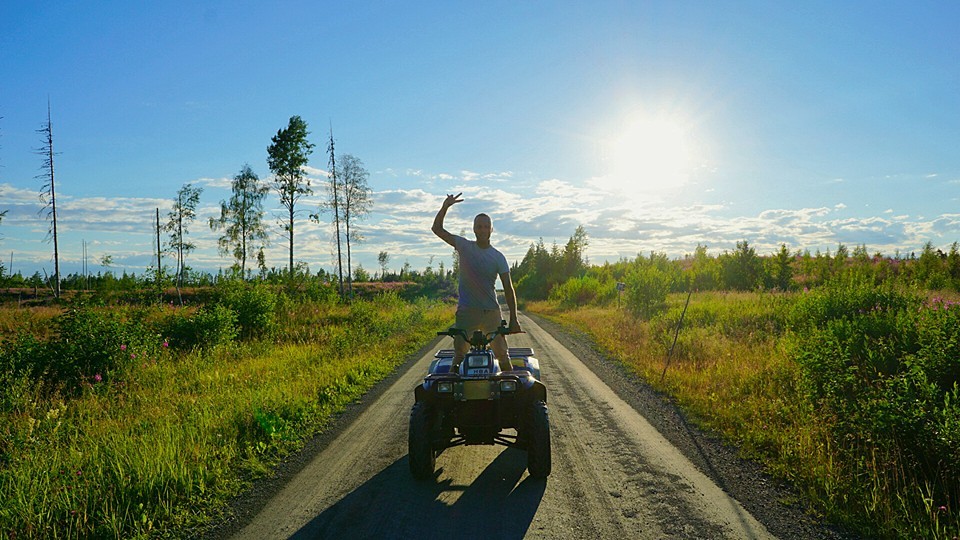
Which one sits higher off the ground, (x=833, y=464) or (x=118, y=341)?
(x=118, y=341)

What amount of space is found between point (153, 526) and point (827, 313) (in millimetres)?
17177

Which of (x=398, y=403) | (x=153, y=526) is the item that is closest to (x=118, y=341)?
(x=398, y=403)

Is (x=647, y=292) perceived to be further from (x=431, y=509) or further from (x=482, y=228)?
(x=431, y=509)

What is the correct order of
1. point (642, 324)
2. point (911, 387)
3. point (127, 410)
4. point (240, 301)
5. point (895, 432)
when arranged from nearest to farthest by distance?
1. point (895, 432)
2. point (911, 387)
3. point (127, 410)
4. point (240, 301)
5. point (642, 324)

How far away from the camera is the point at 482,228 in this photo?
5.51 metres

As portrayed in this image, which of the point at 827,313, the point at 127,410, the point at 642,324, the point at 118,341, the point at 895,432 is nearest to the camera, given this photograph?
the point at 895,432

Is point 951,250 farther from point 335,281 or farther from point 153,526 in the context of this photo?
point 153,526

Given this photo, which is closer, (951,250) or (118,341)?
(118,341)

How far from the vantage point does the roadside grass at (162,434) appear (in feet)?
14.2

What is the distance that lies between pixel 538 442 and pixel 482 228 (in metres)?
2.31

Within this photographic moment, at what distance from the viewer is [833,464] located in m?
5.33

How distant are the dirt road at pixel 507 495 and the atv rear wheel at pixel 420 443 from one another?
0.20m

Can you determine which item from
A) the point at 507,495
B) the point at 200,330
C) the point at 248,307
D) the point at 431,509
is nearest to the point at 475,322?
the point at 507,495

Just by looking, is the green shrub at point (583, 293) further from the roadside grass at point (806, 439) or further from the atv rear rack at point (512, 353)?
the atv rear rack at point (512, 353)
